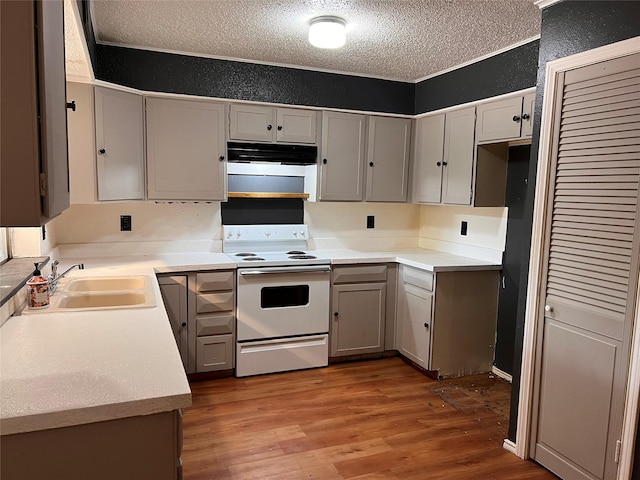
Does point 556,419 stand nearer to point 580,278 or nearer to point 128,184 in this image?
point 580,278

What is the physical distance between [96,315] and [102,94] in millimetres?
1648

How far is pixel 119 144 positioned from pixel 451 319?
2.66m

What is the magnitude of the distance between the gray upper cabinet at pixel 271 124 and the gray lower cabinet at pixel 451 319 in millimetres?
1362

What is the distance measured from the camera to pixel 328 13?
8.37 ft

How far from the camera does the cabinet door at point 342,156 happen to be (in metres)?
3.75

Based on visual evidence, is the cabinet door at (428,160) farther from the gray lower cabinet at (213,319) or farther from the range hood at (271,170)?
the gray lower cabinet at (213,319)

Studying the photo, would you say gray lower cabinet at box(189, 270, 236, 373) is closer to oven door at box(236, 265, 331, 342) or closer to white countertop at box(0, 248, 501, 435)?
oven door at box(236, 265, 331, 342)

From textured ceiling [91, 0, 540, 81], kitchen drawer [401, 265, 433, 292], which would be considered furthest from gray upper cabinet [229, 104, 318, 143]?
kitchen drawer [401, 265, 433, 292]

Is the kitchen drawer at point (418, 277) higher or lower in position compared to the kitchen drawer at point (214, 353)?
higher

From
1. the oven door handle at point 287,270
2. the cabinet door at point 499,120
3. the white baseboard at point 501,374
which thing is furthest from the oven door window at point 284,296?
the cabinet door at point 499,120

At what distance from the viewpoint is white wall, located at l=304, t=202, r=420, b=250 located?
4148mm

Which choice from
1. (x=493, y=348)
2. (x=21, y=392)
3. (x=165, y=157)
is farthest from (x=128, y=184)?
(x=493, y=348)

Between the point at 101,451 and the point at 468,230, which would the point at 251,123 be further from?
the point at 101,451

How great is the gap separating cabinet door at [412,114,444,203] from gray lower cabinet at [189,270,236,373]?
1.74 m
